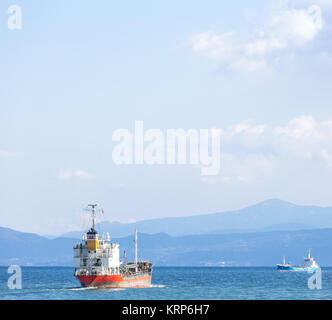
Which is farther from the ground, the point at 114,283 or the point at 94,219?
the point at 94,219

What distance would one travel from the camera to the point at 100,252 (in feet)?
352
